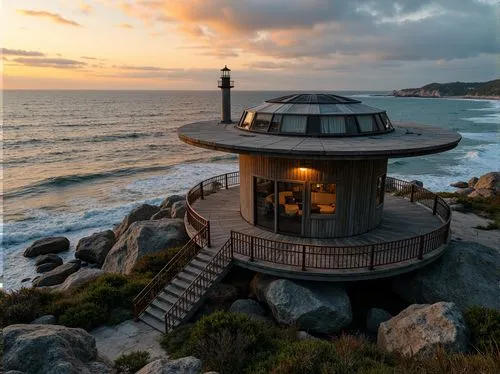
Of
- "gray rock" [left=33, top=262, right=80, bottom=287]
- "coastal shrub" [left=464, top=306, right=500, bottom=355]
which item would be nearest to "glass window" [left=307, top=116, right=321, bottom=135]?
"coastal shrub" [left=464, top=306, right=500, bottom=355]

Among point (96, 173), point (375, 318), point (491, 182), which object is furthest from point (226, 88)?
point (96, 173)

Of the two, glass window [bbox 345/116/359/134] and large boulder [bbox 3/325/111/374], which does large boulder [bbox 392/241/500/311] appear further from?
large boulder [bbox 3/325/111/374]

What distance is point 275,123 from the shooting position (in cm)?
1697

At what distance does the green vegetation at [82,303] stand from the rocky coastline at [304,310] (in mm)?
308

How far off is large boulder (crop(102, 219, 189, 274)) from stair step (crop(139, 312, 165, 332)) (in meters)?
4.42

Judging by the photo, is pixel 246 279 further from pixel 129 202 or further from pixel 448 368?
pixel 129 202

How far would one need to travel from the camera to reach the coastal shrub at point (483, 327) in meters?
10.3

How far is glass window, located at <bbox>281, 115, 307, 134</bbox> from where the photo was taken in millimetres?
16297

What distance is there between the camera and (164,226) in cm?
1881

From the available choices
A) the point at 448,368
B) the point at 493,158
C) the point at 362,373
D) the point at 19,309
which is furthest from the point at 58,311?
the point at 493,158

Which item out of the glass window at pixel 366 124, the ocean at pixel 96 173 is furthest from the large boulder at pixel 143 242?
the glass window at pixel 366 124

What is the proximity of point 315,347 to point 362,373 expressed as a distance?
1285mm

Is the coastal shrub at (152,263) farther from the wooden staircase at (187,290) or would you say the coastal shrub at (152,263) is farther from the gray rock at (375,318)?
the gray rock at (375,318)

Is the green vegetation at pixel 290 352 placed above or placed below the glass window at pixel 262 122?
below
